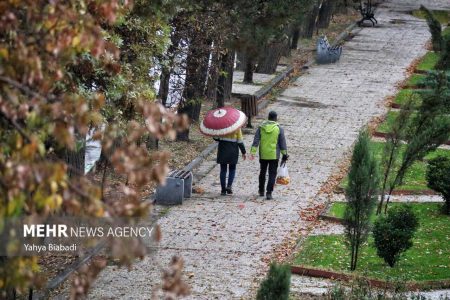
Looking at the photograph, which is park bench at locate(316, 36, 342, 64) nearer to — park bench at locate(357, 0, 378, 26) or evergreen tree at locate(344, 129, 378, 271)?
park bench at locate(357, 0, 378, 26)

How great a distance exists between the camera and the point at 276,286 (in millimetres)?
10078

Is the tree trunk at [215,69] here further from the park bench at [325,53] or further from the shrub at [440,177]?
the park bench at [325,53]

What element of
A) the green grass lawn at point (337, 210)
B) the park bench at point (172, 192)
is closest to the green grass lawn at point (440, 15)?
the green grass lawn at point (337, 210)

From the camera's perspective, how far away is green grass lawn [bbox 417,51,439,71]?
111 ft

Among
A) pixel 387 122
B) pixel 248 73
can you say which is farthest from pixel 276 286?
pixel 248 73

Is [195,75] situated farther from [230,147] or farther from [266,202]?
[266,202]

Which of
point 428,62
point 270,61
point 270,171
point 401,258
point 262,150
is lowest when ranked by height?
point 401,258

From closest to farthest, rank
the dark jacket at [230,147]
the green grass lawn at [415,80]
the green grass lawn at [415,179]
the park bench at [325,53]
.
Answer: the dark jacket at [230,147], the green grass lawn at [415,179], the green grass lawn at [415,80], the park bench at [325,53]

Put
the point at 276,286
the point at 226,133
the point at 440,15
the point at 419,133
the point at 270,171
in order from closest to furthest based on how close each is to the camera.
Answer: the point at 276,286 → the point at 419,133 → the point at 226,133 → the point at 270,171 → the point at 440,15

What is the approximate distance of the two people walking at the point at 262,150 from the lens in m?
18.0

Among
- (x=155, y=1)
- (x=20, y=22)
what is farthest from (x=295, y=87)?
(x=20, y=22)

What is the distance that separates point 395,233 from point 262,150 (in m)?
4.41

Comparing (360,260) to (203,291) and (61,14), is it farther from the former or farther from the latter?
(61,14)

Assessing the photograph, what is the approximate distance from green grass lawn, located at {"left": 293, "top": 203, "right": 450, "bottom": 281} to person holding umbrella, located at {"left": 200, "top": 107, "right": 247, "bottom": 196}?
2715 millimetres
